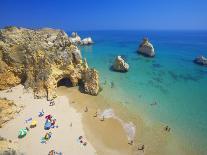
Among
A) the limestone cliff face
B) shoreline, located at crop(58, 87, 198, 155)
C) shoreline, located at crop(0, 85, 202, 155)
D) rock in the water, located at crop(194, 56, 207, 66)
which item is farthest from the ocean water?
the limestone cliff face

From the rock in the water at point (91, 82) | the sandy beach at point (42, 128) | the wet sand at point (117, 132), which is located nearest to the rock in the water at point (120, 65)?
the rock in the water at point (91, 82)

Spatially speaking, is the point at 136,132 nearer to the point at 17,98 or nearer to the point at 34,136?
the point at 34,136

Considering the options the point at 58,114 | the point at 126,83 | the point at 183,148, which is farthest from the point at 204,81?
the point at 58,114

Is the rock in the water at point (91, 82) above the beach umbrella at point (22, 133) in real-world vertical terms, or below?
above

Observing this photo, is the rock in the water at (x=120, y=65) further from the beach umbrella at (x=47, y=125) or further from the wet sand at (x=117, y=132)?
the beach umbrella at (x=47, y=125)

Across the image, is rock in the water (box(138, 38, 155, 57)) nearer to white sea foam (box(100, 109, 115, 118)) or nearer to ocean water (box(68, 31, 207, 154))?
ocean water (box(68, 31, 207, 154))
